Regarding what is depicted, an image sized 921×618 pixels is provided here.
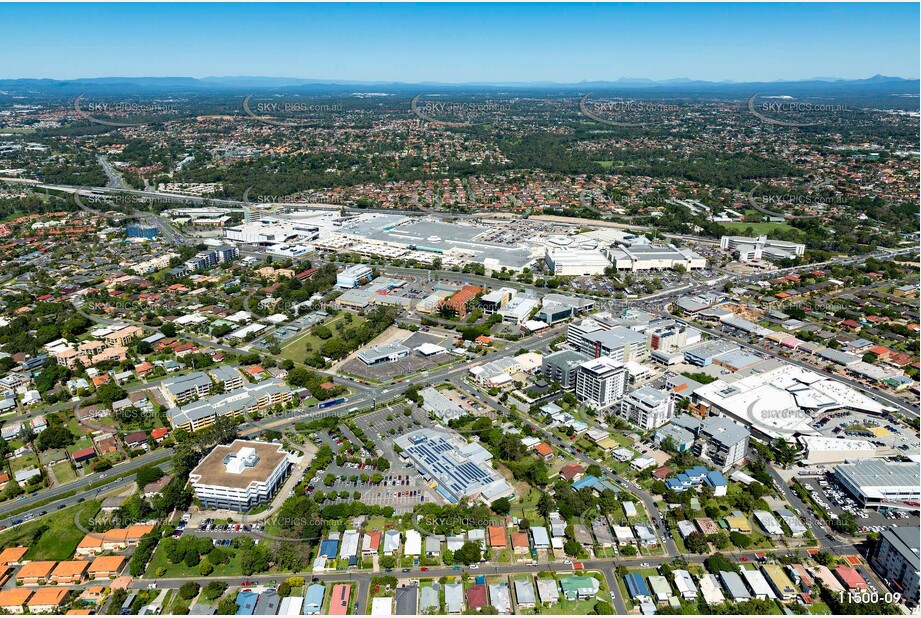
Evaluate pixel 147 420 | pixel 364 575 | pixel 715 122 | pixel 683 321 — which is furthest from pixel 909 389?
pixel 715 122

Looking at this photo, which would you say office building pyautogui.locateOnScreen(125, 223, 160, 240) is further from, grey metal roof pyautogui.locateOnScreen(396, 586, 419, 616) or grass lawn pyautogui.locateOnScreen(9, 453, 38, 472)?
grey metal roof pyautogui.locateOnScreen(396, 586, 419, 616)

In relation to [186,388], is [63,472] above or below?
below

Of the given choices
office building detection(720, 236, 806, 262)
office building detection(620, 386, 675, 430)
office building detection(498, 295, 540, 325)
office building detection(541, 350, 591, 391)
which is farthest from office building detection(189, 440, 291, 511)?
office building detection(720, 236, 806, 262)

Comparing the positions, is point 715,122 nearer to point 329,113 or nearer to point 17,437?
point 329,113

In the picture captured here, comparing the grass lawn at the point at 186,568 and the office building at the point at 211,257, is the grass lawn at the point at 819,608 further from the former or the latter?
the office building at the point at 211,257

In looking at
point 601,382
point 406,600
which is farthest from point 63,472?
point 601,382

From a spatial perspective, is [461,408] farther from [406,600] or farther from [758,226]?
[758,226]
